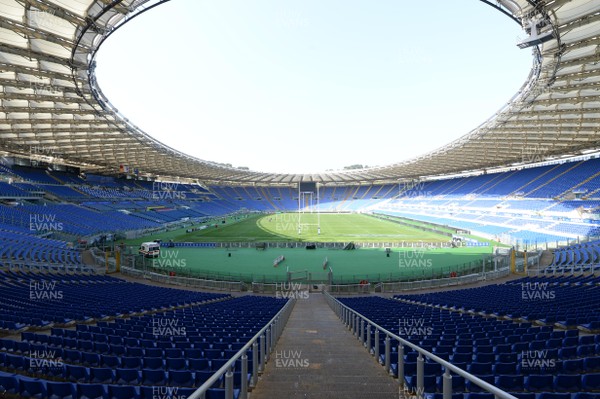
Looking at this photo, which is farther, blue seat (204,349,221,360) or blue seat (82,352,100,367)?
blue seat (204,349,221,360)

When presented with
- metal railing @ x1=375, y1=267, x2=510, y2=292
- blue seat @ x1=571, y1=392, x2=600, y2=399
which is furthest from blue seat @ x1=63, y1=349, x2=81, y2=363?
metal railing @ x1=375, y1=267, x2=510, y2=292

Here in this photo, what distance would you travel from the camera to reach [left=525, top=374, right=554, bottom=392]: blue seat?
489 cm

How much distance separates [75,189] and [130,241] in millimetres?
21587

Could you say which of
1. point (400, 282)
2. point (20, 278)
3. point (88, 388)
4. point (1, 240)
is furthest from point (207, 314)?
point (1, 240)

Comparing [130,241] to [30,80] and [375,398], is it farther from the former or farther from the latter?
[375,398]

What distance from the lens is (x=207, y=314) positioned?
1185 centimetres

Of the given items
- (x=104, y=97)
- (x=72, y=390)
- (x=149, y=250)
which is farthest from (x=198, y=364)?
(x=149, y=250)

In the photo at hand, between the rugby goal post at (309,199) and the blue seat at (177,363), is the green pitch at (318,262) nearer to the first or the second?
the blue seat at (177,363)

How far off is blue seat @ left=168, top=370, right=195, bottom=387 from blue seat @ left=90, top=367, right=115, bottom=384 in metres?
1.05

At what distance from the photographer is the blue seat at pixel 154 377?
5344 millimetres

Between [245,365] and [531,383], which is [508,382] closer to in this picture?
[531,383]

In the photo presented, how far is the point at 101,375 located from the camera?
214 inches

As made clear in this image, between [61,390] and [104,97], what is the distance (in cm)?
2609

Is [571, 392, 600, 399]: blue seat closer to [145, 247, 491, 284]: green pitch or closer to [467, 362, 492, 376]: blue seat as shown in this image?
[467, 362, 492, 376]: blue seat
